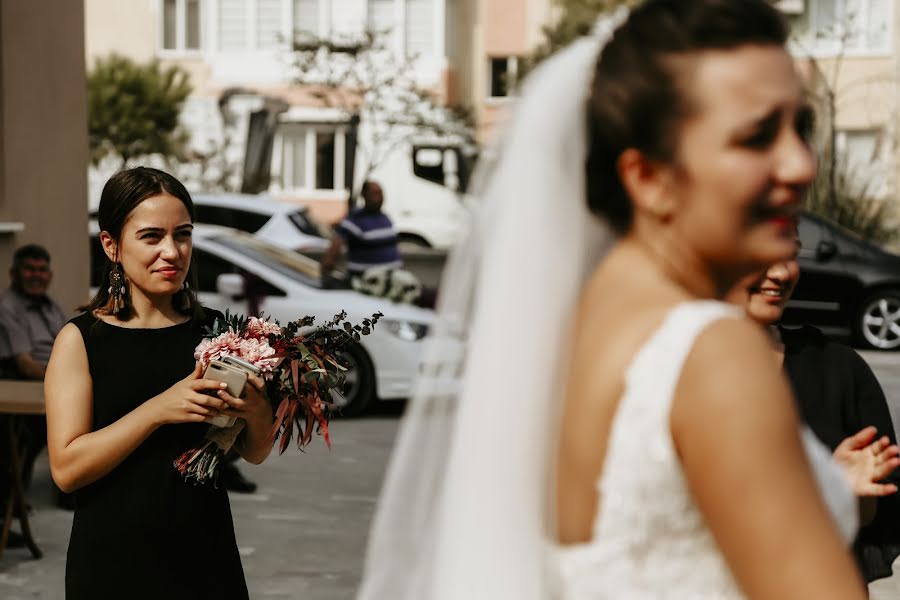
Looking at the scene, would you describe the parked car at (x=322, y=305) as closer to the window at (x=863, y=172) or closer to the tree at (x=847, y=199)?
the tree at (x=847, y=199)

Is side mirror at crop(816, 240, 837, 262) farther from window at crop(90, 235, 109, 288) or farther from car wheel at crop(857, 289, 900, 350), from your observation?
window at crop(90, 235, 109, 288)

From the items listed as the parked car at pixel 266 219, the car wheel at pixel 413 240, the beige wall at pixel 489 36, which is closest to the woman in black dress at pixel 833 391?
the parked car at pixel 266 219

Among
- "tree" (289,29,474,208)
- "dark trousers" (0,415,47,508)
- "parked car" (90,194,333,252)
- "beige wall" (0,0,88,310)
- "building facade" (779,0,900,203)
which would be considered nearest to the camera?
"dark trousers" (0,415,47,508)

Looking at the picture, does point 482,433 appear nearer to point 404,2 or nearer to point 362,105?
point 362,105

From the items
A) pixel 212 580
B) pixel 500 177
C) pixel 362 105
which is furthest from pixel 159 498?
pixel 362 105

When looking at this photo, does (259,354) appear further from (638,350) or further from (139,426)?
(638,350)

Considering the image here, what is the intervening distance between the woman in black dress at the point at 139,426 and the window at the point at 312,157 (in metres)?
36.6

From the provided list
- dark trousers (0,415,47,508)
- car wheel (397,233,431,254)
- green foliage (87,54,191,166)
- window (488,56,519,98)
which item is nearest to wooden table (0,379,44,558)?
dark trousers (0,415,47,508)

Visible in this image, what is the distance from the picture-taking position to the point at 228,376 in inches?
132

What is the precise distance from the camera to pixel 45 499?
8.77m

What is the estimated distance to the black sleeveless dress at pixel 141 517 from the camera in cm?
328

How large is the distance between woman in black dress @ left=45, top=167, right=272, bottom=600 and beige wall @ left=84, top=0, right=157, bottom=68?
123 feet

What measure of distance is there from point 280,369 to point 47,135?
8.69 m

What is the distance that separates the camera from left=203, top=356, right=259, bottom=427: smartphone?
3326mm
